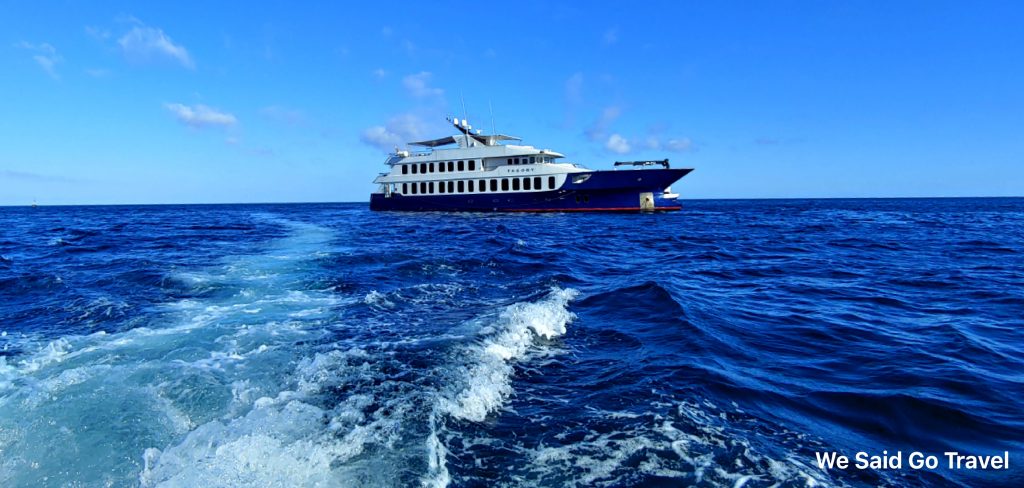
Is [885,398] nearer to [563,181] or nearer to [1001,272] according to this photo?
[1001,272]

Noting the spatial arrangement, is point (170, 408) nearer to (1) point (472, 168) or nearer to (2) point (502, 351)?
(2) point (502, 351)

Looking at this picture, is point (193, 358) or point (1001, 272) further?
point (1001, 272)

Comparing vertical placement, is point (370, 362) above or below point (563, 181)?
below

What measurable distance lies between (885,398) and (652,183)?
111 ft

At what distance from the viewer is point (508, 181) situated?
132ft

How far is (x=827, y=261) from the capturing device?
1507 centimetres

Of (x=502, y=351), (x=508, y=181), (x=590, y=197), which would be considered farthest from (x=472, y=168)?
(x=502, y=351)

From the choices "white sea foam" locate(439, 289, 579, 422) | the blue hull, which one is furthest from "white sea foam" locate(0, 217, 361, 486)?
the blue hull

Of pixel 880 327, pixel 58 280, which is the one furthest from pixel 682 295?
pixel 58 280

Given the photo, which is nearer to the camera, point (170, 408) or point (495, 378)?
point (170, 408)

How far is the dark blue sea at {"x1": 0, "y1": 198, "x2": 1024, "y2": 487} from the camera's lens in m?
3.41

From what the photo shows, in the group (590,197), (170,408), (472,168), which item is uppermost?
(472,168)

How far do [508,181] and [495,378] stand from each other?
118 ft

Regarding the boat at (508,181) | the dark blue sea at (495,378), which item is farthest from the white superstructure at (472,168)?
the dark blue sea at (495,378)
